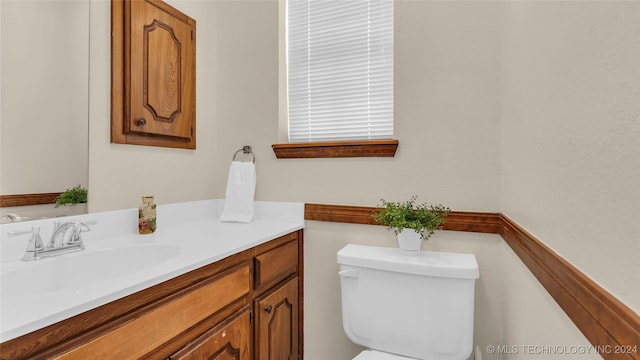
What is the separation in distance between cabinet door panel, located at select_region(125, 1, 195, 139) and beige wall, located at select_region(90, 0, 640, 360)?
0.10 meters

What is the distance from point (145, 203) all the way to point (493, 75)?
1.60 m

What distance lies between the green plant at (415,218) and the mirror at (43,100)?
4.07 ft

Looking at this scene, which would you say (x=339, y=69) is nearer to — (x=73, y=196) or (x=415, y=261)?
(x=415, y=261)

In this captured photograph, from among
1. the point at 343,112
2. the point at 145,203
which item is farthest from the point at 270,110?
the point at 145,203

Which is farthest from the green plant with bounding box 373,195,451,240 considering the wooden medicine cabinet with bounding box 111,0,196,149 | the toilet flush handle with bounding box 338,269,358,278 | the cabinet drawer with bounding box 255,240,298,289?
the wooden medicine cabinet with bounding box 111,0,196,149

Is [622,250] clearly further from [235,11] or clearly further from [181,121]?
[235,11]

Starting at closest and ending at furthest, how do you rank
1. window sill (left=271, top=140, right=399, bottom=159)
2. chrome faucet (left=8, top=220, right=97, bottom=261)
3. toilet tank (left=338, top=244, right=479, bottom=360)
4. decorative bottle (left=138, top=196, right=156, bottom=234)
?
chrome faucet (left=8, top=220, right=97, bottom=261) → toilet tank (left=338, top=244, right=479, bottom=360) → decorative bottle (left=138, top=196, right=156, bottom=234) → window sill (left=271, top=140, right=399, bottom=159)

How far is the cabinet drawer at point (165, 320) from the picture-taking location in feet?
2.16

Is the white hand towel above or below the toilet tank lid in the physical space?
above

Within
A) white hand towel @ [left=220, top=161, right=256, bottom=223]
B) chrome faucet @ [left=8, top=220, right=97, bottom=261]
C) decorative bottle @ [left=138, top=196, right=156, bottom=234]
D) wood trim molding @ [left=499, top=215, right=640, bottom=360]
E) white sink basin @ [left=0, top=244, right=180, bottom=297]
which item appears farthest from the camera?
white hand towel @ [left=220, top=161, right=256, bottom=223]

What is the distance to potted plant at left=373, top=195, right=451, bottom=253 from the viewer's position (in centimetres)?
125

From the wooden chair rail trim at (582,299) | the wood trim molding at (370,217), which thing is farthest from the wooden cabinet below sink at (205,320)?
the wooden chair rail trim at (582,299)

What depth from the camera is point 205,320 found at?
3.10 feet

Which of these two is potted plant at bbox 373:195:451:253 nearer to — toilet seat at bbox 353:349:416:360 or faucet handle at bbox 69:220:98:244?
toilet seat at bbox 353:349:416:360
